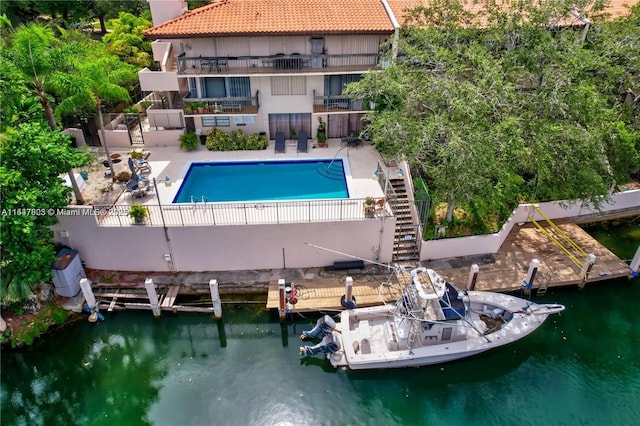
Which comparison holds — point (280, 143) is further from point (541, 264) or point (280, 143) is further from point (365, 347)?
point (541, 264)

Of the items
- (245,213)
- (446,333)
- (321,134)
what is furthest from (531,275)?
(321,134)

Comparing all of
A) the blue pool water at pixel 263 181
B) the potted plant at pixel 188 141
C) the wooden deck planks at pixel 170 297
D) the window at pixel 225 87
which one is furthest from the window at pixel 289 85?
the wooden deck planks at pixel 170 297

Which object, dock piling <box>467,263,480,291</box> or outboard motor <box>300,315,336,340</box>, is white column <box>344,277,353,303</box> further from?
dock piling <box>467,263,480,291</box>

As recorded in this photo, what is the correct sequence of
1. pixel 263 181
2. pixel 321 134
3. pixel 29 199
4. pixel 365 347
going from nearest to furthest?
1. pixel 29 199
2. pixel 365 347
3. pixel 263 181
4. pixel 321 134

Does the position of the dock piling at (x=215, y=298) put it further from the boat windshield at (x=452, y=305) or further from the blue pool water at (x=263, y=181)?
the boat windshield at (x=452, y=305)

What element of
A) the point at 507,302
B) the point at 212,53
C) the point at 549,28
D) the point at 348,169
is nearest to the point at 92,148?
the point at 212,53

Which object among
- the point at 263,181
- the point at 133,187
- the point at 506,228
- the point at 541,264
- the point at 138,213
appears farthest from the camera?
the point at 263,181
